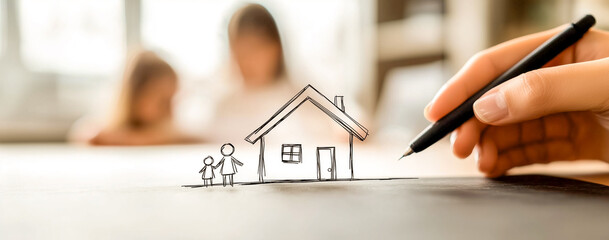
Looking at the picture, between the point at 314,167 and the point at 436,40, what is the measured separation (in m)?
1.42

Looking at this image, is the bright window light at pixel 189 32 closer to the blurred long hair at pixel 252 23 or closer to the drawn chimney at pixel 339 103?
the blurred long hair at pixel 252 23

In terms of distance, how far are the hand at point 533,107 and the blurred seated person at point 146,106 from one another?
3.11 ft

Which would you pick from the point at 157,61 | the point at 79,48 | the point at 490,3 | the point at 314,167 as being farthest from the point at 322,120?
the point at 79,48

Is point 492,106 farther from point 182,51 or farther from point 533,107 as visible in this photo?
point 182,51

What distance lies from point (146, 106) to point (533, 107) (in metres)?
1.24

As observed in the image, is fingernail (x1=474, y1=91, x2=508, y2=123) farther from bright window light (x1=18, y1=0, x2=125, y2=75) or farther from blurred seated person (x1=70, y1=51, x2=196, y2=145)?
bright window light (x1=18, y1=0, x2=125, y2=75)

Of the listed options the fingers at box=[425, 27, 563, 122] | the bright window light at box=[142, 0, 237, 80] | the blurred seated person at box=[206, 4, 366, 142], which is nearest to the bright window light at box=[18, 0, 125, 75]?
the bright window light at box=[142, 0, 237, 80]

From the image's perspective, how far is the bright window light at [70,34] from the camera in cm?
181

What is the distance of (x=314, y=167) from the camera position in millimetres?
565

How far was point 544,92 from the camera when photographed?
1.31ft

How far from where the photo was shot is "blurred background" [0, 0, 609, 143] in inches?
69.2

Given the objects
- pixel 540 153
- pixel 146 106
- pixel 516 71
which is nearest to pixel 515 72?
pixel 516 71

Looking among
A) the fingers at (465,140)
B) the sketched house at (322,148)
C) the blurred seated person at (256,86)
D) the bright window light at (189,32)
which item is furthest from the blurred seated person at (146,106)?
the fingers at (465,140)

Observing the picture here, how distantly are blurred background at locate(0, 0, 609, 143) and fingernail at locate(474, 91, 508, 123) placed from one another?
1.20 metres
